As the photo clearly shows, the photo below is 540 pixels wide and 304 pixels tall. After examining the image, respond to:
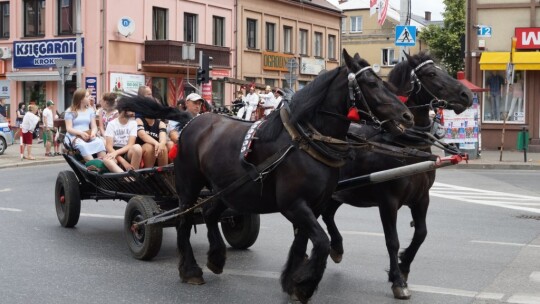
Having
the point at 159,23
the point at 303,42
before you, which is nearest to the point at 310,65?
the point at 303,42

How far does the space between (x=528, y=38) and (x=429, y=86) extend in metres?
21.4

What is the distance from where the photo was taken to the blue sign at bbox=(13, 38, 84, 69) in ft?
120

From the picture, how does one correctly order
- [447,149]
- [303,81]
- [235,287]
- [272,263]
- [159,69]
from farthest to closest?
[303,81] → [159,69] → [272,263] → [235,287] → [447,149]

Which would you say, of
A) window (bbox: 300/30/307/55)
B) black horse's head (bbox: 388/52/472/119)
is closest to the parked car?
black horse's head (bbox: 388/52/472/119)

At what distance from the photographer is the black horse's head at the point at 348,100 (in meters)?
6.50

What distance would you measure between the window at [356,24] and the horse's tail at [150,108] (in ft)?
238

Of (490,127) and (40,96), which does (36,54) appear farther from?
(490,127)

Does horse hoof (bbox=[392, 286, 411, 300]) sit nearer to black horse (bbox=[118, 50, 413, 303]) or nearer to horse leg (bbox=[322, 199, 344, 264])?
black horse (bbox=[118, 50, 413, 303])

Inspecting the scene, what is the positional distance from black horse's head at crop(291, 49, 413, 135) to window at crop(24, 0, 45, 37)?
33353 millimetres

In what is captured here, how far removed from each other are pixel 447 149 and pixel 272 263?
8.55ft

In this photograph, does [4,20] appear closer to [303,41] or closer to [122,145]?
[303,41]

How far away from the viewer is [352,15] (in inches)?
3169

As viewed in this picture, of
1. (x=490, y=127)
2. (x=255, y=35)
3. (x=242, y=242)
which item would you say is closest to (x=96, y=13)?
(x=255, y=35)

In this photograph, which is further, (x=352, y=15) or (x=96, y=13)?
(x=352, y=15)
